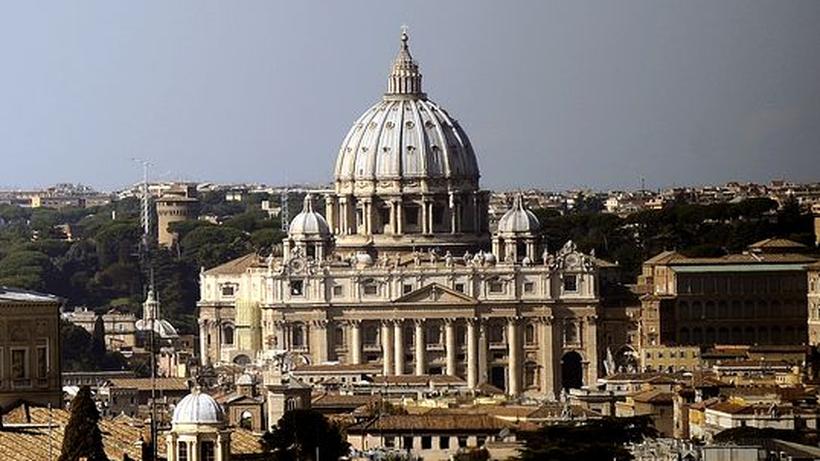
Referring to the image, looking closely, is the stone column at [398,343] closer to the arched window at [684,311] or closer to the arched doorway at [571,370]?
the arched doorway at [571,370]

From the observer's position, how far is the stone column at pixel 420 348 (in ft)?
293

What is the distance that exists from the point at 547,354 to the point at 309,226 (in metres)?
6.66

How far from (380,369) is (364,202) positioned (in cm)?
1343

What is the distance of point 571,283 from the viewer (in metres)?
91.1

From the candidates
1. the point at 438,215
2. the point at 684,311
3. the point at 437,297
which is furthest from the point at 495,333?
the point at 438,215

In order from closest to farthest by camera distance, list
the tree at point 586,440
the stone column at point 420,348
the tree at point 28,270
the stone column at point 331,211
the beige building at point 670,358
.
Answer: the tree at point 586,440
the beige building at point 670,358
the stone column at point 420,348
the tree at point 28,270
the stone column at point 331,211

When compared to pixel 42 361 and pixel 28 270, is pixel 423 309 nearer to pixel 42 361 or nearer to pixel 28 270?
pixel 28 270

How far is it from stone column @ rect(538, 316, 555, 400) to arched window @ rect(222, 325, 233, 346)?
20.2 ft

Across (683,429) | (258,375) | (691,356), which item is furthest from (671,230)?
(683,429)

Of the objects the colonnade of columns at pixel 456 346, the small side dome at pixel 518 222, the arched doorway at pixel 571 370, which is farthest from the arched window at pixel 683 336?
the small side dome at pixel 518 222

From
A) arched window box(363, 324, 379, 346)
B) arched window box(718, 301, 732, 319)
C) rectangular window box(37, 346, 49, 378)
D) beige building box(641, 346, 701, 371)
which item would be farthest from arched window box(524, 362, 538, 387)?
rectangular window box(37, 346, 49, 378)

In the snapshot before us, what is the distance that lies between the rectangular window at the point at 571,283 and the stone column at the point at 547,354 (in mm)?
779

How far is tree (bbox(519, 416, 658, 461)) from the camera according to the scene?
47969mm

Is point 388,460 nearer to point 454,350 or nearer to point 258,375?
point 258,375
